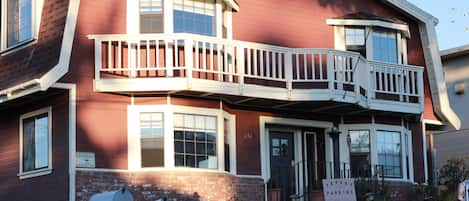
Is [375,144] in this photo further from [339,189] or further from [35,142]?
[35,142]

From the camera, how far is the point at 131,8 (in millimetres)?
20094

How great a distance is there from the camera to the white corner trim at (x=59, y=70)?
18.2 meters

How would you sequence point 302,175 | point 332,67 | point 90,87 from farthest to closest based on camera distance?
point 302,175
point 332,67
point 90,87

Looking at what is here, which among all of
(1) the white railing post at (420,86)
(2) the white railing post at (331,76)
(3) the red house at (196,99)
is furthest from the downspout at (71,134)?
(1) the white railing post at (420,86)

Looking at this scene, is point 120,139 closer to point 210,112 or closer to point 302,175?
point 210,112

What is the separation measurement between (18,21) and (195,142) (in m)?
4.95

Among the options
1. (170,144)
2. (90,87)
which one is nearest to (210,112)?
(170,144)

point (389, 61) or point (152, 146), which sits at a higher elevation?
point (389, 61)

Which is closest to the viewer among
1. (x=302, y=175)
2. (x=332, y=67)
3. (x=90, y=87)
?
(x=90, y=87)

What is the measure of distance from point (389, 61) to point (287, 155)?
12.6 ft

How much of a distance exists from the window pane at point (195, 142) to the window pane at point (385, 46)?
5.66 m

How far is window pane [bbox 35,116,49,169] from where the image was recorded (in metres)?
19.7

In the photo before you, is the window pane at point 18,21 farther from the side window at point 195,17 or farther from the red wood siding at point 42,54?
the side window at point 195,17

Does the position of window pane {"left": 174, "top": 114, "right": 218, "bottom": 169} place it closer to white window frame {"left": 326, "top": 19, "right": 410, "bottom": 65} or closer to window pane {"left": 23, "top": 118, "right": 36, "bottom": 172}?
window pane {"left": 23, "top": 118, "right": 36, "bottom": 172}
